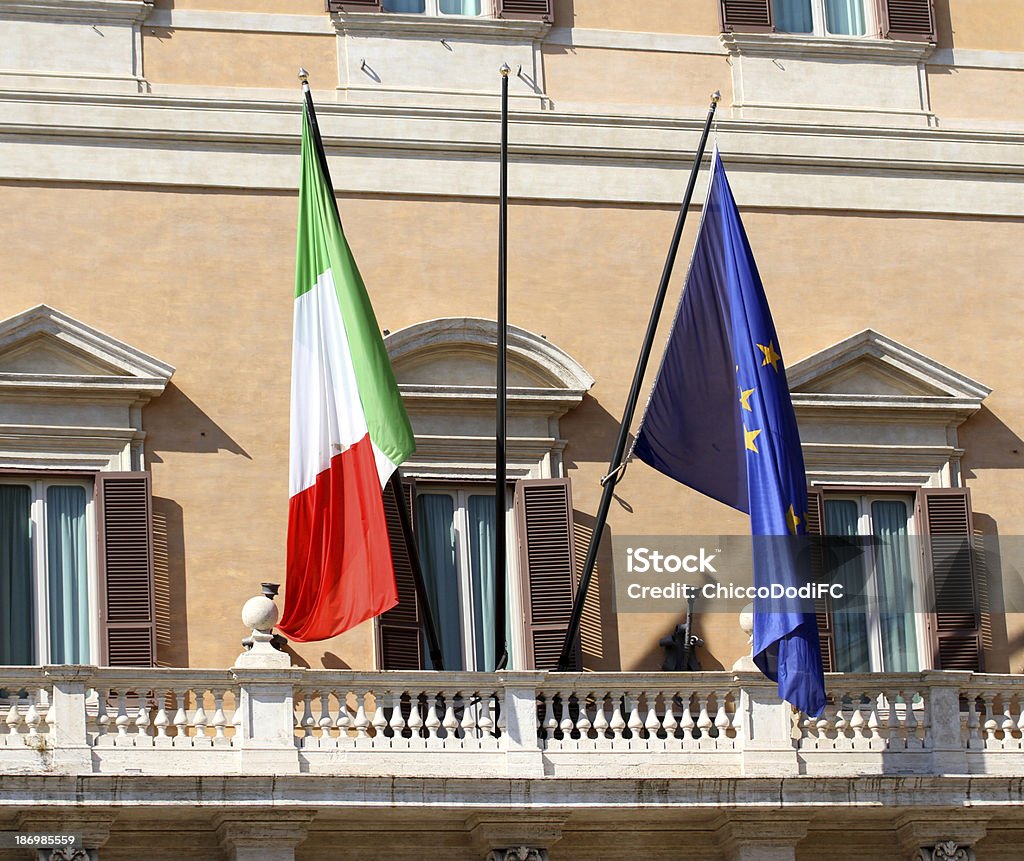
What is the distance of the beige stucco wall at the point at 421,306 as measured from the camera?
20250 millimetres

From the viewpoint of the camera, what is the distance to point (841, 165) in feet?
72.4

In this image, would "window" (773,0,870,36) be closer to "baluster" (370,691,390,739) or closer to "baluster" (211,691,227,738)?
"baluster" (370,691,390,739)

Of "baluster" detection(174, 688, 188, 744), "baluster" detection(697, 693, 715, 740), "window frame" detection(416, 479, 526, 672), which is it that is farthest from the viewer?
"window frame" detection(416, 479, 526, 672)

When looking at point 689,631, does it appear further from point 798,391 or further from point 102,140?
point 102,140

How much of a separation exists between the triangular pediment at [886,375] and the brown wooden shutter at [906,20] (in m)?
2.62

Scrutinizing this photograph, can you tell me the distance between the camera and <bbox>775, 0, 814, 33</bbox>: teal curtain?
22656 millimetres

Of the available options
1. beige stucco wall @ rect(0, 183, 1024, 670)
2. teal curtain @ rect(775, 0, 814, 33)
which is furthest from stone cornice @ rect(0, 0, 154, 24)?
teal curtain @ rect(775, 0, 814, 33)

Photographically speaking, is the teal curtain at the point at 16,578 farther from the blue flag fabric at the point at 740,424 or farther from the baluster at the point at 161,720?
the blue flag fabric at the point at 740,424

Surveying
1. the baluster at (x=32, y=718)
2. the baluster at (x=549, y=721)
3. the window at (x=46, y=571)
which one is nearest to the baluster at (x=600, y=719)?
the baluster at (x=549, y=721)

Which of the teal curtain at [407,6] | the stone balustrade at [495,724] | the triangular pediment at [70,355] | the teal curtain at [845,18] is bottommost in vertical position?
the stone balustrade at [495,724]

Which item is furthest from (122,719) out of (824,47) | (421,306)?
(824,47)

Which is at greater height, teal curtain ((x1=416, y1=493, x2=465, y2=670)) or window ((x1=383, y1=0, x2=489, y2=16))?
window ((x1=383, y1=0, x2=489, y2=16))

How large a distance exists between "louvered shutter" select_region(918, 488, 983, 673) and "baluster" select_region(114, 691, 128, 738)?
6.10 metres

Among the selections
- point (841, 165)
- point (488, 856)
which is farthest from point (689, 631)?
point (841, 165)
